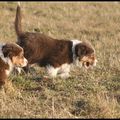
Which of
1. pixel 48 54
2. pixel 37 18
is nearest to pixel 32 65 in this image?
pixel 48 54

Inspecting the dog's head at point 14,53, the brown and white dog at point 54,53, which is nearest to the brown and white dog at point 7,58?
the dog's head at point 14,53

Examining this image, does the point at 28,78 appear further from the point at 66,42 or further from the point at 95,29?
the point at 95,29

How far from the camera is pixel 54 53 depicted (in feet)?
35.1

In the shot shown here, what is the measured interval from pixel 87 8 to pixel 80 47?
12278mm

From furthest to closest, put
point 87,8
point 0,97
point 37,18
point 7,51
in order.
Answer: point 87,8 → point 37,18 → point 7,51 → point 0,97

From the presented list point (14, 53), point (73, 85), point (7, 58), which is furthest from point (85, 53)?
point (7, 58)

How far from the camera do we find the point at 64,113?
7762 mm

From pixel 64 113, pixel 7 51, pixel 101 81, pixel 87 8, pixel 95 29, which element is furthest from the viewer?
pixel 87 8

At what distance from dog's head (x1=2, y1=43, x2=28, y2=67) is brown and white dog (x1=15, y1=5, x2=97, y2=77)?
3.36 ft

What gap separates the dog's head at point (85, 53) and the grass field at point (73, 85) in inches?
11.2

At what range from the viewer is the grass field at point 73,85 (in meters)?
7.95

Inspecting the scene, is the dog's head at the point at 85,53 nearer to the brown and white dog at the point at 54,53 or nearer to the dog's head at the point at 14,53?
the brown and white dog at the point at 54,53

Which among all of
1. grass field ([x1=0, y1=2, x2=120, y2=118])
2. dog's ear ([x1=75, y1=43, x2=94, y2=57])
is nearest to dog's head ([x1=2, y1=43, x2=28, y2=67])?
grass field ([x1=0, y1=2, x2=120, y2=118])

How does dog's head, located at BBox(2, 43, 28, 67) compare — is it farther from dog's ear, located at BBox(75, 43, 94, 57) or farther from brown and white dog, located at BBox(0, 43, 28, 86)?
dog's ear, located at BBox(75, 43, 94, 57)
